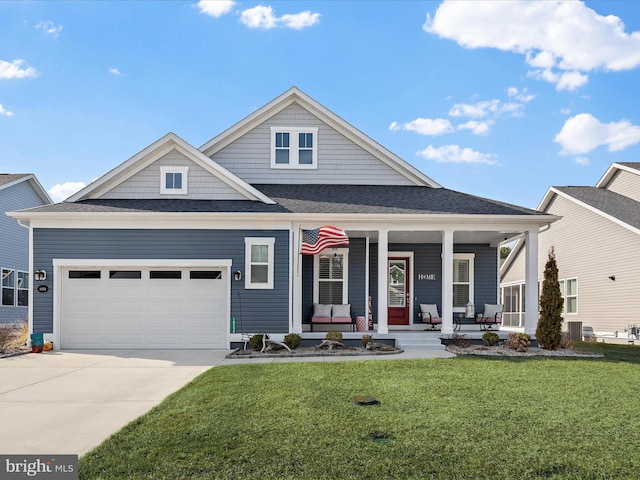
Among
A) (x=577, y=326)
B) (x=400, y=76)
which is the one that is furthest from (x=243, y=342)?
(x=577, y=326)

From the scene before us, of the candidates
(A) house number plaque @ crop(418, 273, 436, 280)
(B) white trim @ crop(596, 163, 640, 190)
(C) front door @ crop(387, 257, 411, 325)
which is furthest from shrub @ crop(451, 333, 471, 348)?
(B) white trim @ crop(596, 163, 640, 190)

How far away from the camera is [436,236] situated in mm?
16984

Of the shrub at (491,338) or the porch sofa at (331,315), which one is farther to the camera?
the porch sofa at (331,315)

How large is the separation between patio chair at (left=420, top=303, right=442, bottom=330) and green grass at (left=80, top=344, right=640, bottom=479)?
7.39m

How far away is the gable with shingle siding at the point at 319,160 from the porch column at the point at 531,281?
445 cm

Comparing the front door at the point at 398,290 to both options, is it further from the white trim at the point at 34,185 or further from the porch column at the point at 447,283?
the white trim at the point at 34,185

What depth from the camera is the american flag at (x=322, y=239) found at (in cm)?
1384

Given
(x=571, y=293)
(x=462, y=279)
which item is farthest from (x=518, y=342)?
(x=571, y=293)

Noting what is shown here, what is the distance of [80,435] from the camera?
6332 millimetres

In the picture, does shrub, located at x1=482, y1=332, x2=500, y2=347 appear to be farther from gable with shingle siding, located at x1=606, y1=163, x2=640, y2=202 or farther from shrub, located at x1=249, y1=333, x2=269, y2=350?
gable with shingle siding, located at x1=606, y1=163, x2=640, y2=202

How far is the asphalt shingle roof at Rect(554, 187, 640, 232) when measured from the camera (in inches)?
778

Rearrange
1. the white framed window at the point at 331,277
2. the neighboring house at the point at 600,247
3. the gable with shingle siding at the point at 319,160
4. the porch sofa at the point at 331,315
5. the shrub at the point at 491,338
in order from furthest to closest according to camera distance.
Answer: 1. the neighboring house at the point at 600,247
2. the gable with shingle siding at the point at 319,160
3. the white framed window at the point at 331,277
4. the porch sofa at the point at 331,315
5. the shrub at the point at 491,338

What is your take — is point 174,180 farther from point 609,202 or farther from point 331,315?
point 609,202

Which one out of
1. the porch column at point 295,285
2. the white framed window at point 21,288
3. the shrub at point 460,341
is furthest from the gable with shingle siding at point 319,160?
the white framed window at point 21,288
